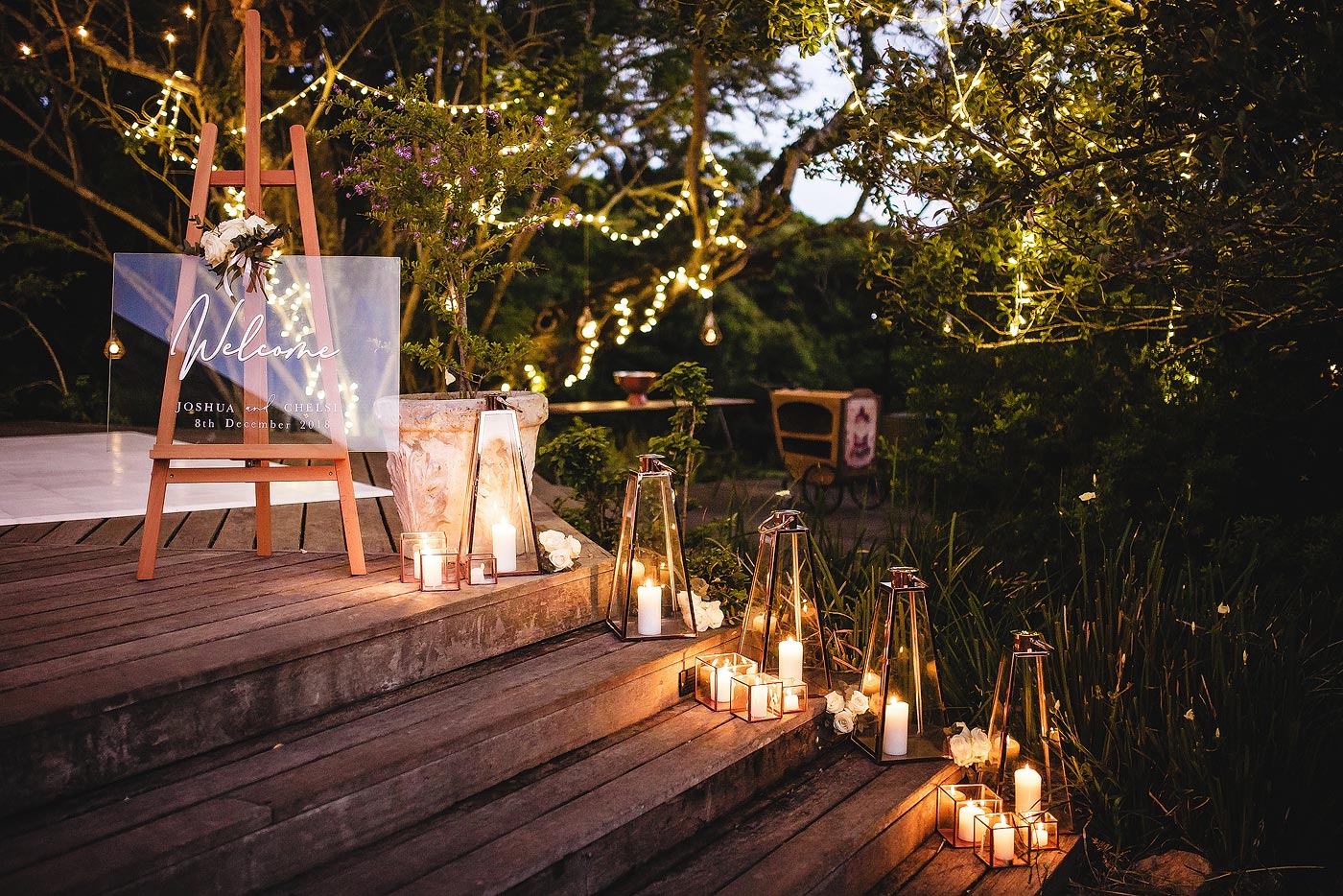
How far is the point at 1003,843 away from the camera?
2477 mm

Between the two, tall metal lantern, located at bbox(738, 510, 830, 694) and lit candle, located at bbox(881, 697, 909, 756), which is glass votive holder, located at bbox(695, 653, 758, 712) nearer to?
tall metal lantern, located at bbox(738, 510, 830, 694)

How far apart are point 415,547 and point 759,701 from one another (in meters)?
1.03

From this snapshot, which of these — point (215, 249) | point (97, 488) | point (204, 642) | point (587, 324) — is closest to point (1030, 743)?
point (204, 642)

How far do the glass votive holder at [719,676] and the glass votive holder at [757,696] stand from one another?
0.06 ft

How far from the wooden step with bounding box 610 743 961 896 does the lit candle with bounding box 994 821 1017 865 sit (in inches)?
7.5

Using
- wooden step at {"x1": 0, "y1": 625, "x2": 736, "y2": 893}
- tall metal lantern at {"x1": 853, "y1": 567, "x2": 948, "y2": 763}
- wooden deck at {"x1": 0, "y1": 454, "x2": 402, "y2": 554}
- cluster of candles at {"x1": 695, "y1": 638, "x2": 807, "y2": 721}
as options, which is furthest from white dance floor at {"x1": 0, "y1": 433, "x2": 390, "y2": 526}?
tall metal lantern at {"x1": 853, "y1": 567, "x2": 948, "y2": 763}

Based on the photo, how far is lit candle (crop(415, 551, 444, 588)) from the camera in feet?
9.37

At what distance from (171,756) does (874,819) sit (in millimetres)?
1516

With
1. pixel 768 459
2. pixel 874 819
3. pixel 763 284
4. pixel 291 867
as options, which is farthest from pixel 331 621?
pixel 763 284

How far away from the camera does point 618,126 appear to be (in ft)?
29.6

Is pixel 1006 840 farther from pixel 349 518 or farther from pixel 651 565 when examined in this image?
pixel 349 518

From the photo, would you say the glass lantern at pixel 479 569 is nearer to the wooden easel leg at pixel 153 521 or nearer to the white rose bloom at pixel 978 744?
the wooden easel leg at pixel 153 521

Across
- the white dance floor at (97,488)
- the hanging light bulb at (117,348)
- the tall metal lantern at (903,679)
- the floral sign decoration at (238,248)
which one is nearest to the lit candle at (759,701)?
the tall metal lantern at (903,679)

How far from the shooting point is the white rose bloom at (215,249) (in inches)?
114
